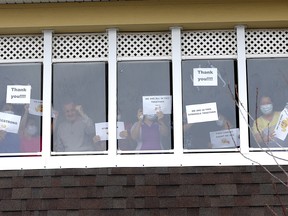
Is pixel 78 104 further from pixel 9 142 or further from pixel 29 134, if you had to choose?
pixel 9 142

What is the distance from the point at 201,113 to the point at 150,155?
785 mm

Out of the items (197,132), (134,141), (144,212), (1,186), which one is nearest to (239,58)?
(197,132)

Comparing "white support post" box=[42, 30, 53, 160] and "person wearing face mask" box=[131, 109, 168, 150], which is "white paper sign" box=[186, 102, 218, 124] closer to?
"person wearing face mask" box=[131, 109, 168, 150]

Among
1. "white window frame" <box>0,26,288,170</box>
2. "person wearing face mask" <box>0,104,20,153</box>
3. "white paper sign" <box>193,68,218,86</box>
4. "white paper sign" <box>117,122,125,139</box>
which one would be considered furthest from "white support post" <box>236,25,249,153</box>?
"person wearing face mask" <box>0,104,20,153</box>

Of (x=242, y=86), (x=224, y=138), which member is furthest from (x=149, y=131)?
(x=242, y=86)

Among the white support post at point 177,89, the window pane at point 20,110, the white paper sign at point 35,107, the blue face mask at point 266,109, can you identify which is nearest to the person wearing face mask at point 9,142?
the window pane at point 20,110

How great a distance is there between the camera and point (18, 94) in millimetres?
8039

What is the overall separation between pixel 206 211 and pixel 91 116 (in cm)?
177

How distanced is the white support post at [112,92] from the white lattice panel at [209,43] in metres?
0.84

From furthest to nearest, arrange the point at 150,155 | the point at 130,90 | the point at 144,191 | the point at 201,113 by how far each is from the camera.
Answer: the point at 130,90, the point at 201,113, the point at 150,155, the point at 144,191

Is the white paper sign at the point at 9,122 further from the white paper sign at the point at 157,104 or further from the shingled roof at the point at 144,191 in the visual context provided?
the white paper sign at the point at 157,104

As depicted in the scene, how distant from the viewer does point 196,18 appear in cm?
789

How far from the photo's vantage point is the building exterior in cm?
761

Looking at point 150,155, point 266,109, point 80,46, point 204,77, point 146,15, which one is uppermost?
point 146,15
